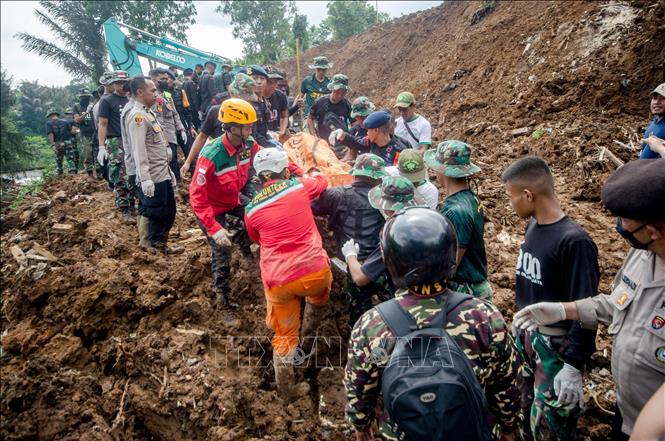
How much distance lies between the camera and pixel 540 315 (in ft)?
6.38

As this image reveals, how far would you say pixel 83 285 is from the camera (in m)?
4.20

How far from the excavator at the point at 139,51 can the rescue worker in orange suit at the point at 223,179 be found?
7.77 metres

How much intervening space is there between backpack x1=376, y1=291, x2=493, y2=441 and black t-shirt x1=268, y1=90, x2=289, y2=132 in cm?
534

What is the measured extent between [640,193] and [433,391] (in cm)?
110

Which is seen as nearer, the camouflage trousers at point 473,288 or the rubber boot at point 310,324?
the camouflage trousers at point 473,288

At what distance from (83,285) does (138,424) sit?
1.87 meters

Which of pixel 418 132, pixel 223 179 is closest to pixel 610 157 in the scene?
pixel 418 132

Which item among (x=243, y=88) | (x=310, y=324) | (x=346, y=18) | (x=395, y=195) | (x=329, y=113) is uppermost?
(x=346, y=18)

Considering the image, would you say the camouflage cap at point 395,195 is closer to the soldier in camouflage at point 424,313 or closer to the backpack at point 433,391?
the soldier in camouflage at point 424,313

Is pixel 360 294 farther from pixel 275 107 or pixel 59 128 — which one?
pixel 59 128

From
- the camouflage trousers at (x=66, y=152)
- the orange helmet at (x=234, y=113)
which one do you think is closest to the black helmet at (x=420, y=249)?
the orange helmet at (x=234, y=113)

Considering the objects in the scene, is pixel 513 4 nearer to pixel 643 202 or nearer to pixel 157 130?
pixel 157 130

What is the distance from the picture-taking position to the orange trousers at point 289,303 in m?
2.99

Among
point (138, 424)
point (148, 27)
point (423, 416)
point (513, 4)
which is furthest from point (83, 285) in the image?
point (148, 27)
